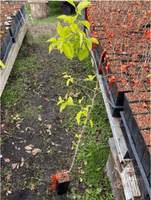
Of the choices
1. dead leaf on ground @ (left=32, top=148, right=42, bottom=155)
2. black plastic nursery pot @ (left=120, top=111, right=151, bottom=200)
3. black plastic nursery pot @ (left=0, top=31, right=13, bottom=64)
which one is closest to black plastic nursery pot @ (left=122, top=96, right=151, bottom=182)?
black plastic nursery pot @ (left=120, top=111, right=151, bottom=200)

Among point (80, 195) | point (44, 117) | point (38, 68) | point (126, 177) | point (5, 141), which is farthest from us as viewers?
point (38, 68)

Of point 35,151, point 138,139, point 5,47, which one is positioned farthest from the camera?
point 5,47

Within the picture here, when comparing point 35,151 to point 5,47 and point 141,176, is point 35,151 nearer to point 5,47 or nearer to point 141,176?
point 141,176

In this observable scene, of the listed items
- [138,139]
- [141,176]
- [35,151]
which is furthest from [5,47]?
[141,176]

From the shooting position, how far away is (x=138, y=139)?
6.33 feet

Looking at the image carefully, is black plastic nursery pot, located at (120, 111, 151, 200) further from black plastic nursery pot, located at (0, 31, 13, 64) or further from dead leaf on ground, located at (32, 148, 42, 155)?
black plastic nursery pot, located at (0, 31, 13, 64)

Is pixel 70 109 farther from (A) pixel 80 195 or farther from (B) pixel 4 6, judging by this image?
(B) pixel 4 6

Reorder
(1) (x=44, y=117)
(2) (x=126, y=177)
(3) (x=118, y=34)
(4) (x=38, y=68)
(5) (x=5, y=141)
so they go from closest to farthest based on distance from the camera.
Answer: (2) (x=126, y=177) < (3) (x=118, y=34) < (5) (x=5, y=141) < (1) (x=44, y=117) < (4) (x=38, y=68)

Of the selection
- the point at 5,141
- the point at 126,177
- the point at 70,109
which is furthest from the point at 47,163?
the point at 126,177

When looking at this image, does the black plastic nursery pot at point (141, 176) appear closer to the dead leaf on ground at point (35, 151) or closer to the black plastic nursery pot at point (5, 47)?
the dead leaf on ground at point (35, 151)

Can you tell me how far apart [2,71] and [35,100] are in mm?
1255

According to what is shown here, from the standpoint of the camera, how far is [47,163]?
3.55 metres

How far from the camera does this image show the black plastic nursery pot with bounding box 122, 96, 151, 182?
1733 mm

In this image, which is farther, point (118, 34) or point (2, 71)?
point (2, 71)
